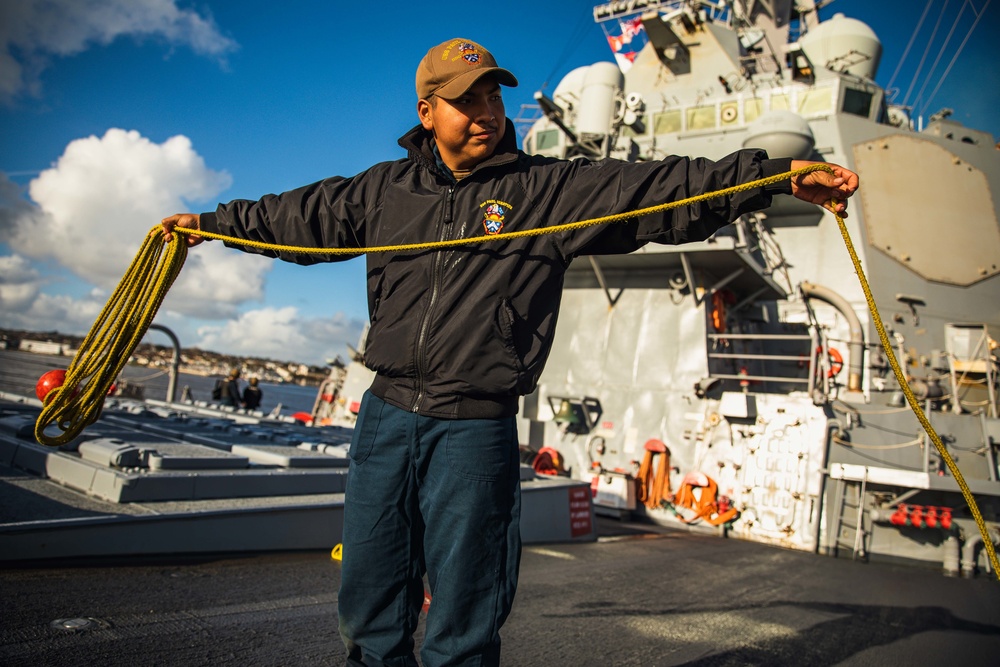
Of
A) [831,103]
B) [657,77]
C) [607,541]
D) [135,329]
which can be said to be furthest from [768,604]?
[657,77]

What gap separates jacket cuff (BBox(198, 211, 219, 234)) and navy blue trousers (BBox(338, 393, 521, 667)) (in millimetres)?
883

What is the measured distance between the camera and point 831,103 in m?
11.8

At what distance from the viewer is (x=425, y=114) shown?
189 centimetres

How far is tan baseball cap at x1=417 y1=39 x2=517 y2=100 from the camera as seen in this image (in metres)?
1.72

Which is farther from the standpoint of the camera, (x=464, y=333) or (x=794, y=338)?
(x=794, y=338)

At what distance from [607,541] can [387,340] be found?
5279 mm

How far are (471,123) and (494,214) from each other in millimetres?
272

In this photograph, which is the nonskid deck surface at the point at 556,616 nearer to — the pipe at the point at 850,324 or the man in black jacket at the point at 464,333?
the man in black jacket at the point at 464,333

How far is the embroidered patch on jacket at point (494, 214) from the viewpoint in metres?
1.72

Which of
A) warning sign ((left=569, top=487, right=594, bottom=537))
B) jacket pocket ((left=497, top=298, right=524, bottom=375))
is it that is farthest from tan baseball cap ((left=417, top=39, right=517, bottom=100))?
warning sign ((left=569, top=487, right=594, bottom=537))

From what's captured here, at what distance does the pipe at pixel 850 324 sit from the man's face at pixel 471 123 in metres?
7.48

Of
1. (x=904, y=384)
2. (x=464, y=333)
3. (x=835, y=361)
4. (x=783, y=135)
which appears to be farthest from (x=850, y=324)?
(x=464, y=333)

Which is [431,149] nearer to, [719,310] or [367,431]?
[367,431]

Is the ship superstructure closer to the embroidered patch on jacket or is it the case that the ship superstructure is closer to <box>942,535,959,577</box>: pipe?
<box>942,535,959,577</box>: pipe
